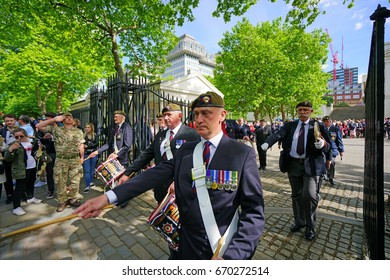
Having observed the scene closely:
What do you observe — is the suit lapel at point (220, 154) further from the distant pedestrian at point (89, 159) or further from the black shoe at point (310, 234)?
the distant pedestrian at point (89, 159)

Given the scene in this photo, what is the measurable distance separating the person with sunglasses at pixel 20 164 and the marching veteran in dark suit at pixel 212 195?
14.0ft

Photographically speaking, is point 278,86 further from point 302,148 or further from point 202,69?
point 202,69

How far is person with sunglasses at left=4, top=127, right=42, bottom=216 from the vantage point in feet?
14.1

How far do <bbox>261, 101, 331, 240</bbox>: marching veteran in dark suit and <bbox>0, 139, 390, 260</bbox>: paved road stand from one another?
0.36 metres

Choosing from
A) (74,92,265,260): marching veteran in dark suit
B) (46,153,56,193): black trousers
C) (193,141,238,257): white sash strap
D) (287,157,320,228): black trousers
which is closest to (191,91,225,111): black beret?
(74,92,265,260): marching veteran in dark suit

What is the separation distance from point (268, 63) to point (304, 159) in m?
20.9

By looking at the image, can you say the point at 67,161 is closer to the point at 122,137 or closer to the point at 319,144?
the point at 122,137

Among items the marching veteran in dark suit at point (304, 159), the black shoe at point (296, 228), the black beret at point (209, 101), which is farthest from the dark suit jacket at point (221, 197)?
the black shoe at point (296, 228)

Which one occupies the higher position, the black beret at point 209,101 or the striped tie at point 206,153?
the black beret at point 209,101

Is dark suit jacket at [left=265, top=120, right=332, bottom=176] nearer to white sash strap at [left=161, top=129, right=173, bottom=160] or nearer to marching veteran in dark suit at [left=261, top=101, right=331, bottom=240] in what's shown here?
marching veteran in dark suit at [left=261, top=101, right=331, bottom=240]

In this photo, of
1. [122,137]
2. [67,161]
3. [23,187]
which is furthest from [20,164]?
[122,137]

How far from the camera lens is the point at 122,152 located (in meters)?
4.57

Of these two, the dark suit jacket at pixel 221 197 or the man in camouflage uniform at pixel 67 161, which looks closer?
the dark suit jacket at pixel 221 197

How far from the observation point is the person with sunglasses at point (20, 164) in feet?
14.1
